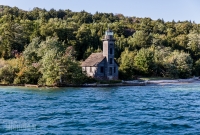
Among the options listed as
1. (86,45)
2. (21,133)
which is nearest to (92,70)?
(86,45)

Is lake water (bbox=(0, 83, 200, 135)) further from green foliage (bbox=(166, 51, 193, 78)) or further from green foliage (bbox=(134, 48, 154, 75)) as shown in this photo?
green foliage (bbox=(166, 51, 193, 78))

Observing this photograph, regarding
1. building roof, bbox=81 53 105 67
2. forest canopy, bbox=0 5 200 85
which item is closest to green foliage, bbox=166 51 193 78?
forest canopy, bbox=0 5 200 85

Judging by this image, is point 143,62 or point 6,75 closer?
point 6,75

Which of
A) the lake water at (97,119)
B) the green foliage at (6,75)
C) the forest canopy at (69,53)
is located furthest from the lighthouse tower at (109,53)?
the lake water at (97,119)

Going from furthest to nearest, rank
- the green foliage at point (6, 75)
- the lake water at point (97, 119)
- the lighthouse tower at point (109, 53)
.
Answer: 1. the lighthouse tower at point (109, 53)
2. the green foliage at point (6, 75)
3. the lake water at point (97, 119)

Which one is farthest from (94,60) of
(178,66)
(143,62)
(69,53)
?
(178,66)

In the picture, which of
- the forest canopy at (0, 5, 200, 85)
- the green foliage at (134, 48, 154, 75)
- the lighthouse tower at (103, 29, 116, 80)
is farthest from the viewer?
the green foliage at (134, 48, 154, 75)

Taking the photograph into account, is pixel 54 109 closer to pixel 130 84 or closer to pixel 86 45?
pixel 130 84

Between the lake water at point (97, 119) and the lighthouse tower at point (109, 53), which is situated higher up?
the lighthouse tower at point (109, 53)

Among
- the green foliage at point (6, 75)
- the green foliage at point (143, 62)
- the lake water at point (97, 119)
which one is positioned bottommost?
the lake water at point (97, 119)

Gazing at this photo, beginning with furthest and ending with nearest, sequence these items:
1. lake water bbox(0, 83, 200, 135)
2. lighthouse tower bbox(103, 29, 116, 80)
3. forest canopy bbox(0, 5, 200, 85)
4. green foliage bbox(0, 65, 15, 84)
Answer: lighthouse tower bbox(103, 29, 116, 80) → green foliage bbox(0, 65, 15, 84) → forest canopy bbox(0, 5, 200, 85) → lake water bbox(0, 83, 200, 135)

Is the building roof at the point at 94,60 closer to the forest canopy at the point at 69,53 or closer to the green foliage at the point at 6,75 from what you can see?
the forest canopy at the point at 69,53

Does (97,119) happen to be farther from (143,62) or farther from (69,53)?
(143,62)

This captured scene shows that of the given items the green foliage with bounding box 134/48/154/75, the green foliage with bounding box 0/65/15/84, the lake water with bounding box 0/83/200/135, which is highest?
the green foliage with bounding box 134/48/154/75
